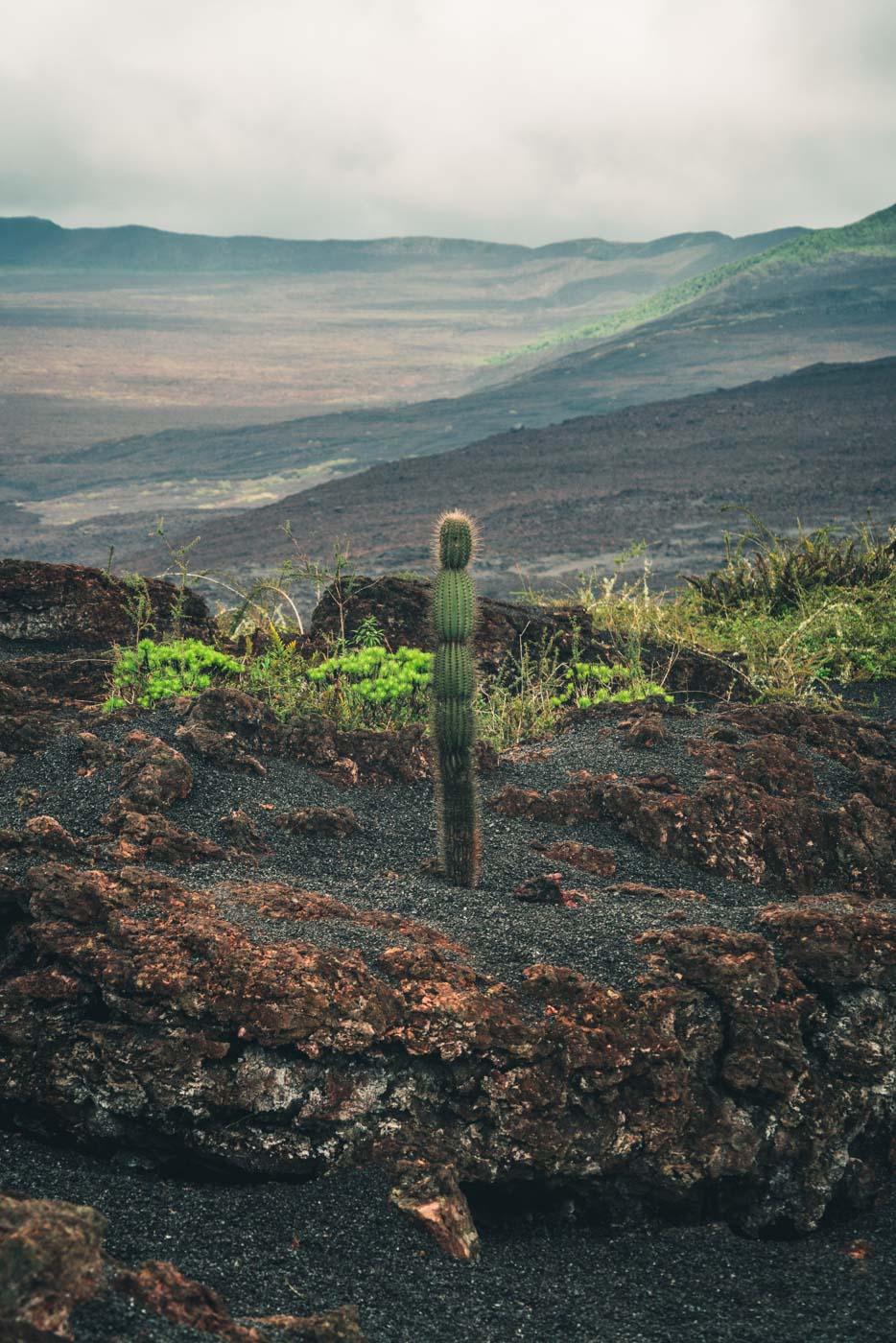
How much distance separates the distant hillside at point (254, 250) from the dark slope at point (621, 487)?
9317cm

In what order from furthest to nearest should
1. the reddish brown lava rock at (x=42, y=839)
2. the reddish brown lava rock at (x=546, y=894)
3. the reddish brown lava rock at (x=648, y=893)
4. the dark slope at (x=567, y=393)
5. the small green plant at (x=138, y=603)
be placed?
1. the dark slope at (x=567, y=393)
2. the small green plant at (x=138, y=603)
3. the reddish brown lava rock at (x=648, y=893)
4. the reddish brown lava rock at (x=546, y=894)
5. the reddish brown lava rock at (x=42, y=839)

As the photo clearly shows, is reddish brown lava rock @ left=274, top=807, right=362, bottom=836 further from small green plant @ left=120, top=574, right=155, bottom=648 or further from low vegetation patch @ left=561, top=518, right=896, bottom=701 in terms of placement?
low vegetation patch @ left=561, top=518, right=896, bottom=701

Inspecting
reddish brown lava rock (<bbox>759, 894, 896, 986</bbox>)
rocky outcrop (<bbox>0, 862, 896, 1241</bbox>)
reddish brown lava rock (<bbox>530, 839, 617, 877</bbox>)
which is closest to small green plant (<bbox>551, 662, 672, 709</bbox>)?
reddish brown lava rock (<bbox>530, 839, 617, 877</bbox>)

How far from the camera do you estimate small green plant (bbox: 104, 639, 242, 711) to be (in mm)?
5539

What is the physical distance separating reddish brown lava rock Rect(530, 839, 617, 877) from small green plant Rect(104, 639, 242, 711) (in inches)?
77.8

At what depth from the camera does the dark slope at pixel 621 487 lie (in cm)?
2158

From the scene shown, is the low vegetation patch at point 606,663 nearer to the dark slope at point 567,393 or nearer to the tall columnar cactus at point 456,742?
the tall columnar cactus at point 456,742

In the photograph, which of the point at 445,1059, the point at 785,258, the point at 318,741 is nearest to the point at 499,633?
the point at 318,741

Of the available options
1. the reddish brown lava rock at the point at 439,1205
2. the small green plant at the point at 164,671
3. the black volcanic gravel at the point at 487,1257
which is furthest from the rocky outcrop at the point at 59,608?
the reddish brown lava rock at the point at 439,1205

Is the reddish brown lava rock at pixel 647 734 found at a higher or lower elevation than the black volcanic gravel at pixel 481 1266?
higher

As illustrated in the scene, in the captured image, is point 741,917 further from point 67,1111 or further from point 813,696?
point 813,696

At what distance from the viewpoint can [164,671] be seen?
5691mm

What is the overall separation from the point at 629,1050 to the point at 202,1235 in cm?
110

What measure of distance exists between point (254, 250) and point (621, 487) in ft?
362
